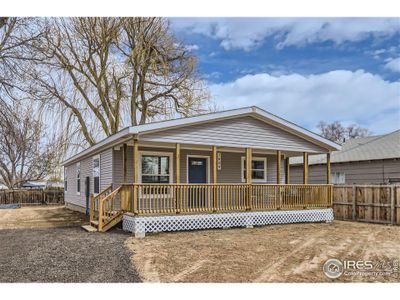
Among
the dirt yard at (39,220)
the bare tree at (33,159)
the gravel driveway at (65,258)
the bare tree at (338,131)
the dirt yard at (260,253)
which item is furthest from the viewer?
the bare tree at (338,131)

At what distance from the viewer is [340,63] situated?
1022 centimetres

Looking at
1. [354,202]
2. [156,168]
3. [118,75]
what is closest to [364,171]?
[354,202]

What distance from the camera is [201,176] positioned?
42.2ft

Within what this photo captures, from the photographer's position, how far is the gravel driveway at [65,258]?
590 centimetres

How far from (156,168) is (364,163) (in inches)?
358

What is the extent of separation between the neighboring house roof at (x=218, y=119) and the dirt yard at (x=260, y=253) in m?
2.71

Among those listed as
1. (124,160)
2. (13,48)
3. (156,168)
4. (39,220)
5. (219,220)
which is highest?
(13,48)

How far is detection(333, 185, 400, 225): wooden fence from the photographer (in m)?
12.0

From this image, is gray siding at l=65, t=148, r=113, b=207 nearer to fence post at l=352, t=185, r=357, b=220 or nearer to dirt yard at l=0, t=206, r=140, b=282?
dirt yard at l=0, t=206, r=140, b=282

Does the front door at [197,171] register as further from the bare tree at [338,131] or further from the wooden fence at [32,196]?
the bare tree at [338,131]

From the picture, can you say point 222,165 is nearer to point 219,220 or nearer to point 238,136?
point 238,136

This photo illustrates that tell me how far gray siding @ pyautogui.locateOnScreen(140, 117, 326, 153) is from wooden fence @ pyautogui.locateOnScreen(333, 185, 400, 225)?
1.99 meters

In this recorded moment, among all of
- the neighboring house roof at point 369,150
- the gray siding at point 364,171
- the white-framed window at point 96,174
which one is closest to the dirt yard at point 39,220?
the white-framed window at point 96,174

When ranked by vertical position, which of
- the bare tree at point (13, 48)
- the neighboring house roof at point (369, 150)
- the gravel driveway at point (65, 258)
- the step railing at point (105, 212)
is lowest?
the gravel driveway at point (65, 258)
